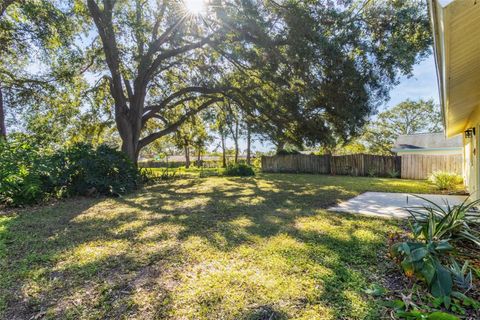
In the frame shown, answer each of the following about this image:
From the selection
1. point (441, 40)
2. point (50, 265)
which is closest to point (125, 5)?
point (50, 265)

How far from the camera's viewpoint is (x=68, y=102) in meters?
11.4

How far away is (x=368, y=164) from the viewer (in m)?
14.3

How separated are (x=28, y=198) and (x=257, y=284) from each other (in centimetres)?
579

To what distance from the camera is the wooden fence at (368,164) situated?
37.3 feet

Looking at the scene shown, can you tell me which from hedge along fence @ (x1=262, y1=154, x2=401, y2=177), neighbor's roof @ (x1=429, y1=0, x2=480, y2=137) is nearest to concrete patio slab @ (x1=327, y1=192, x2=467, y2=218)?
neighbor's roof @ (x1=429, y1=0, x2=480, y2=137)

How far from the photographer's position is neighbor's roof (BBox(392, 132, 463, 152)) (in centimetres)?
1666

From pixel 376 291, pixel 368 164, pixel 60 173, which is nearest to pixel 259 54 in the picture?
pixel 60 173

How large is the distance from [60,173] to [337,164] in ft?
46.6

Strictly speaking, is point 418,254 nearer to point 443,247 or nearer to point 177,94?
point 443,247

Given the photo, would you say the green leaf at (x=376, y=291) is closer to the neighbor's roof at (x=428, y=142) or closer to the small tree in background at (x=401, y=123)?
the neighbor's roof at (x=428, y=142)

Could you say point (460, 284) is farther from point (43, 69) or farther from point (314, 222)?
point (43, 69)

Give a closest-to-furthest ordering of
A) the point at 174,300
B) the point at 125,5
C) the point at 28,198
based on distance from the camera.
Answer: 1. the point at 174,300
2. the point at 28,198
3. the point at 125,5

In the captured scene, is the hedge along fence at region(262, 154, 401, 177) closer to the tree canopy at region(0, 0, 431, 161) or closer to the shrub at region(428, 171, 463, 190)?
the shrub at region(428, 171, 463, 190)

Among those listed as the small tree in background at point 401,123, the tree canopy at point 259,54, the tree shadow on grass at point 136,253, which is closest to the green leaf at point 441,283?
the tree shadow on grass at point 136,253
